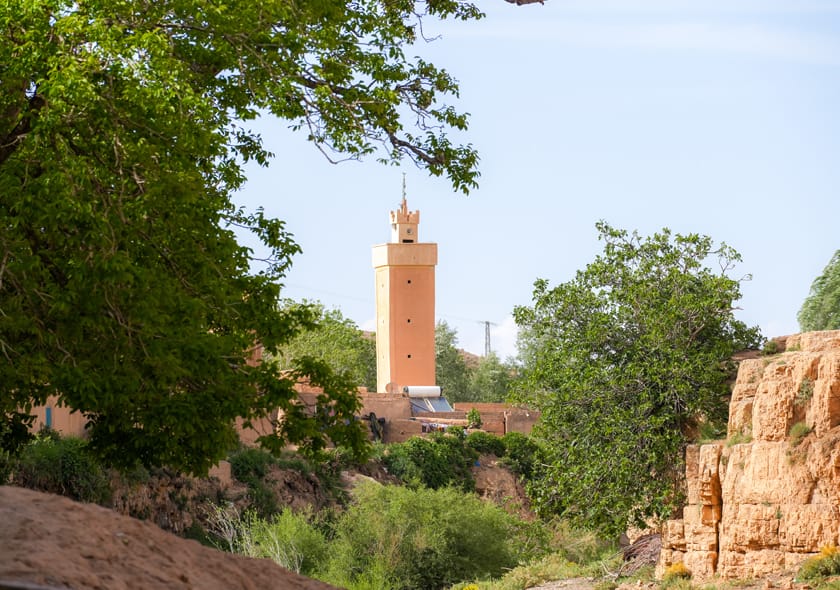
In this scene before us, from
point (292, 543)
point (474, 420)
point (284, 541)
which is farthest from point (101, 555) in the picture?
point (474, 420)

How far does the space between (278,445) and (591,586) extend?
11861 mm

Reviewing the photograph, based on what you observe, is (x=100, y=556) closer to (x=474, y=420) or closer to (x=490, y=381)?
(x=474, y=420)

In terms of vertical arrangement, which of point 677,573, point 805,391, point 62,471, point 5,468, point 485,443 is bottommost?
point 677,573

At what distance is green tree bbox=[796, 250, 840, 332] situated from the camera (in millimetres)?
41844

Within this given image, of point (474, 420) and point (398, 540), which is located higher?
point (474, 420)

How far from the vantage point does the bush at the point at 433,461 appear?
4356cm

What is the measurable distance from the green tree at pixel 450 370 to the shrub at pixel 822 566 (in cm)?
6173

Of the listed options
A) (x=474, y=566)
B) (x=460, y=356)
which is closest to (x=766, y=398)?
(x=474, y=566)

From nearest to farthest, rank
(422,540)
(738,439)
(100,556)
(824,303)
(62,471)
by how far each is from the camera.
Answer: (100,556) < (738,439) < (62,471) < (422,540) < (824,303)

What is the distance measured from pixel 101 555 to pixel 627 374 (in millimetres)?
20238

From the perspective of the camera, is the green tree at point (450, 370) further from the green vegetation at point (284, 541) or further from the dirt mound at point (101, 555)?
the dirt mound at point (101, 555)

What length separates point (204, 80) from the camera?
1463 cm

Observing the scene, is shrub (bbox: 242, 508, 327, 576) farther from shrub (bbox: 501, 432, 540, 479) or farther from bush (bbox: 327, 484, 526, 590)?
shrub (bbox: 501, 432, 540, 479)

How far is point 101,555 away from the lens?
194 inches
